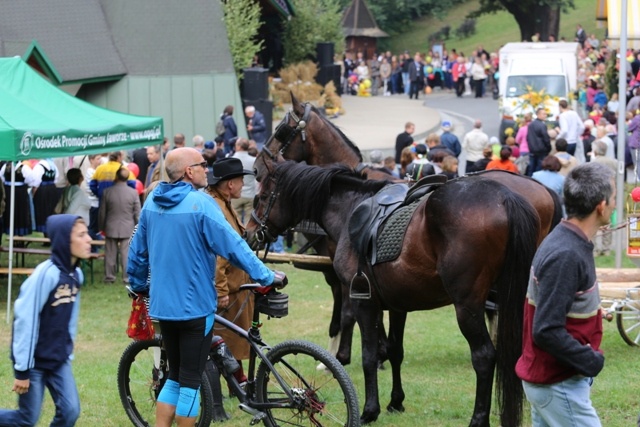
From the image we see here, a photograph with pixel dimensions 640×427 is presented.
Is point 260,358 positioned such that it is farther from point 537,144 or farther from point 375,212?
point 537,144

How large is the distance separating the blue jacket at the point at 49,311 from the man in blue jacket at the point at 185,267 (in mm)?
550

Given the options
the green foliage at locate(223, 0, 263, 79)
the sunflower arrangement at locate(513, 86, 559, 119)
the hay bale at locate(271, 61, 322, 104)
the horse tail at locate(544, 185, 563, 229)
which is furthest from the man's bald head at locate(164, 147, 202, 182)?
the hay bale at locate(271, 61, 322, 104)

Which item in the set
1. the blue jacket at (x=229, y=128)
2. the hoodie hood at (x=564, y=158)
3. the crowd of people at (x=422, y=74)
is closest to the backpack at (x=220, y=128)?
the blue jacket at (x=229, y=128)

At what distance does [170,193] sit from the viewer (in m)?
6.40

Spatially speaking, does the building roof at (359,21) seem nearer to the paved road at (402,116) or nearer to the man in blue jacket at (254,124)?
the paved road at (402,116)

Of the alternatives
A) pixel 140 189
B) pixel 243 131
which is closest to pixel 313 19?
pixel 243 131

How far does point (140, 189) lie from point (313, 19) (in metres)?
18.1

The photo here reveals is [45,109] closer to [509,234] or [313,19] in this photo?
[509,234]

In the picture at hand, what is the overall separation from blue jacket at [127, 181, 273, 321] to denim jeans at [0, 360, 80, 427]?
636 millimetres

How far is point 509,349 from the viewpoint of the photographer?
7.23 metres

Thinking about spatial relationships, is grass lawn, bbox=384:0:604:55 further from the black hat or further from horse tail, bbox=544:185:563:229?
the black hat

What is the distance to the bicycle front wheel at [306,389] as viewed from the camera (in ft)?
21.9

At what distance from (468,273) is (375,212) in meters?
0.98

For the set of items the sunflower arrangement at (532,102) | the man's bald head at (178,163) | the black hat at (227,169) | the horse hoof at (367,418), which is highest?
the sunflower arrangement at (532,102)
